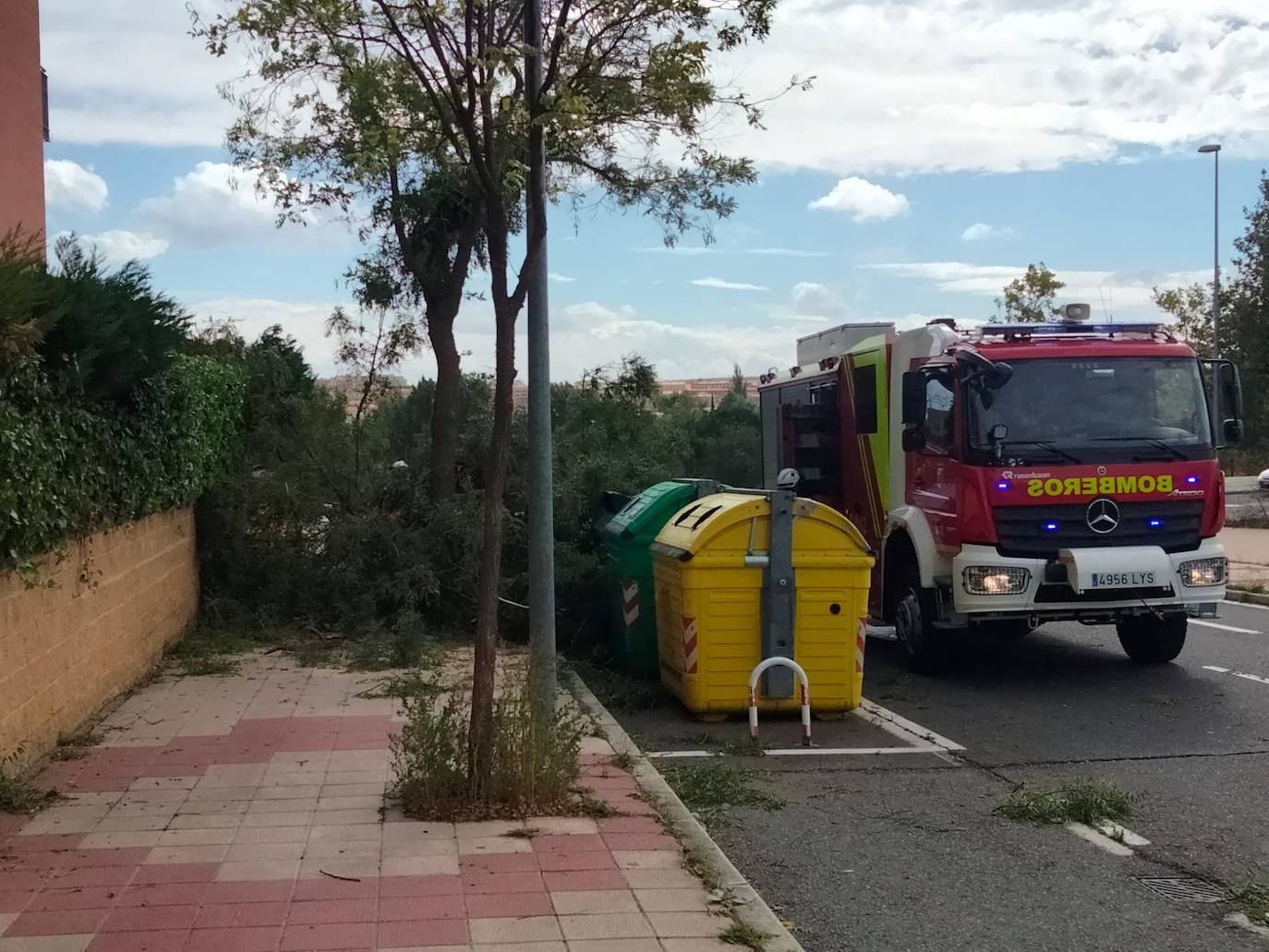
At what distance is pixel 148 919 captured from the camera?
15.0 feet

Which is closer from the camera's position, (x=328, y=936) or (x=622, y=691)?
(x=328, y=936)

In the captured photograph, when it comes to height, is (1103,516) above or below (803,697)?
above

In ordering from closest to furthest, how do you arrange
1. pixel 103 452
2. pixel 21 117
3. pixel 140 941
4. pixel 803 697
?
1. pixel 140 941
2. pixel 103 452
3. pixel 803 697
4. pixel 21 117

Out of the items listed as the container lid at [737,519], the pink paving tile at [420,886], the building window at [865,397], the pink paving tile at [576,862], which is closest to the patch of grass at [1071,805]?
the pink paving tile at [576,862]

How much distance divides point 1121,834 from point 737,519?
3377 millimetres

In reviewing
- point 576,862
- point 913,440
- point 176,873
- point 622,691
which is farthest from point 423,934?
point 913,440

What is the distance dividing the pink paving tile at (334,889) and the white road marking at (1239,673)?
7.82 meters

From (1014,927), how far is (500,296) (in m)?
3.64

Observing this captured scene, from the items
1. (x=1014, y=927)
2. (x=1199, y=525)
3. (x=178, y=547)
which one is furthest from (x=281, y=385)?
(x=1014, y=927)

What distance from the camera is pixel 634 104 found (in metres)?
6.65

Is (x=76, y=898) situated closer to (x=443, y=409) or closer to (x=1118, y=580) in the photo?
(x=1118, y=580)

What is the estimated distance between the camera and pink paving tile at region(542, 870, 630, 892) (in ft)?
16.3

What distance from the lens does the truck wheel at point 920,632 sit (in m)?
10.6

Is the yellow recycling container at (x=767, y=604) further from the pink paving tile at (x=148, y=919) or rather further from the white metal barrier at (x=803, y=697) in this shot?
the pink paving tile at (x=148, y=919)
